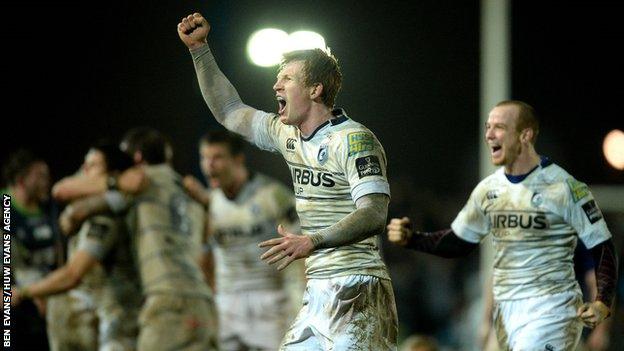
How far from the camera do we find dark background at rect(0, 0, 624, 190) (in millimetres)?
14766

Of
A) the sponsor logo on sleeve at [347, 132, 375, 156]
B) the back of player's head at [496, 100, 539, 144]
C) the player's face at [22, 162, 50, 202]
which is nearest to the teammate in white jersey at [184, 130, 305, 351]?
the player's face at [22, 162, 50, 202]

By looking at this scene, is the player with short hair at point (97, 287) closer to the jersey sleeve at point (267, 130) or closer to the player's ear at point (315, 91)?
the jersey sleeve at point (267, 130)

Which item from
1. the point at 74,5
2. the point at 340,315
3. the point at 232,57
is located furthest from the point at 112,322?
the point at 74,5

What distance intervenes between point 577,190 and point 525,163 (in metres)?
0.35

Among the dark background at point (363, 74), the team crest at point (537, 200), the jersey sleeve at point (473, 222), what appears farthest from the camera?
the dark background at point (363, 74)

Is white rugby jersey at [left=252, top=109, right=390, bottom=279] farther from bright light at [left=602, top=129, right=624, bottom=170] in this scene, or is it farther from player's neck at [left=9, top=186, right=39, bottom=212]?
bright light at [left=602, top=129, right=624, bottom=170]

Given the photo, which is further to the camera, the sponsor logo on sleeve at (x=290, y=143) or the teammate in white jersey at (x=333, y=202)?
the sponsor logo on sleeve at (x=290, y=143)

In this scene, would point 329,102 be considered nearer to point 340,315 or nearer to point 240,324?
point 340,315

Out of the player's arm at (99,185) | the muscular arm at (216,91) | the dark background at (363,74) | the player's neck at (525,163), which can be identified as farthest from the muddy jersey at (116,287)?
the dark background at (363,74)

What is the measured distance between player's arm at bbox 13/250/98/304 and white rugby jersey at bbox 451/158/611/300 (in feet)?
9.61

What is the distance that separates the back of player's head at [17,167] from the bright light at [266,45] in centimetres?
340

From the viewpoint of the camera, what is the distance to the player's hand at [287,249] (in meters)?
5.60

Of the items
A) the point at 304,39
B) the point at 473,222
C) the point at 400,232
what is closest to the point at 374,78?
the point at 304,39

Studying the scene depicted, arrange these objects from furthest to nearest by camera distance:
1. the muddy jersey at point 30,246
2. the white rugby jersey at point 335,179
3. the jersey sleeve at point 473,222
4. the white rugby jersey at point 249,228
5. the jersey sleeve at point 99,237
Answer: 1. the white rugby jersey at point 249,228
2. the muddy jersey at point 30,246
3. the jersey sleeve at point 99,237
4. the jersey sleeve at point 473,222
5. the white rugby jersey at point 335,179
